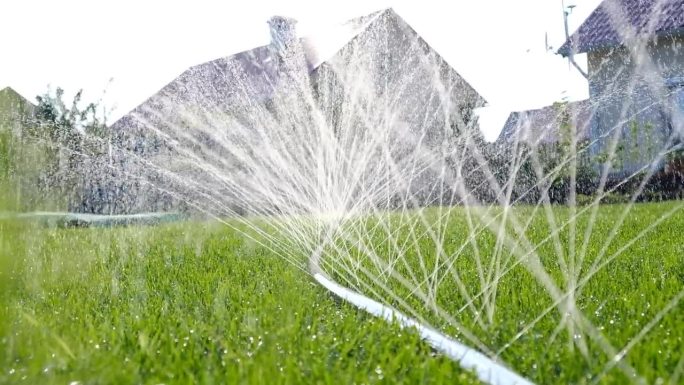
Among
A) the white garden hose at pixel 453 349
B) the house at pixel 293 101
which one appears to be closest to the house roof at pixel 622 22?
the house at pixel 293 101

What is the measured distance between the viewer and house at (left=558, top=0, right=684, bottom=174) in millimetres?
14539

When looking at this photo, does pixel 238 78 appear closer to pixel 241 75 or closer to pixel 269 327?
pixel 241 75

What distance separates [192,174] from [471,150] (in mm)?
6149

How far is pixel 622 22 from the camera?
16.3 m

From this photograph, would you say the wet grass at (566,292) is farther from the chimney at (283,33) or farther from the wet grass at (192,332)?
the chimney at (283,33)

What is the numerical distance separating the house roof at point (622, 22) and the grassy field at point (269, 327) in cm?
1189

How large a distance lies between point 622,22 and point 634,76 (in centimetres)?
131

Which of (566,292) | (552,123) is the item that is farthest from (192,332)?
(552,123)

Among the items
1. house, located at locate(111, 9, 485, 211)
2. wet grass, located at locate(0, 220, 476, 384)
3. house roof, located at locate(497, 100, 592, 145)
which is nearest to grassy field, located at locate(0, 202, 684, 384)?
wet grass, located at locate(0, 220, 476, 384)

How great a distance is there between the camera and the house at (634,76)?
1454cm

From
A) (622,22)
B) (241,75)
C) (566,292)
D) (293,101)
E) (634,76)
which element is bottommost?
(566,292)

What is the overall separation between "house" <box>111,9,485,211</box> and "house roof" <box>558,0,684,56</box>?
10.5 ft

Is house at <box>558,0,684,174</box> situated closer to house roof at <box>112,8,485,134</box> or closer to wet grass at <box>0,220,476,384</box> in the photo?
house roof at <box>112,8,485,134</box>

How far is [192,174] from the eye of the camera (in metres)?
16.7
